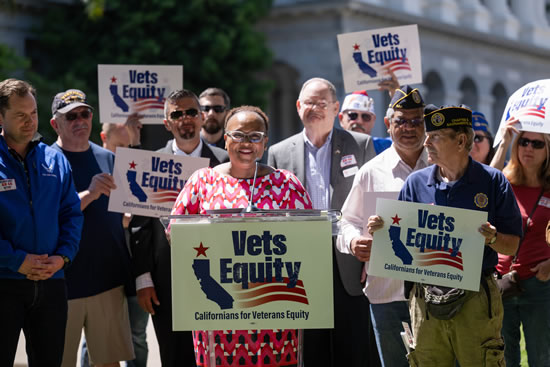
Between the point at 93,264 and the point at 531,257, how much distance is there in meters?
3.19

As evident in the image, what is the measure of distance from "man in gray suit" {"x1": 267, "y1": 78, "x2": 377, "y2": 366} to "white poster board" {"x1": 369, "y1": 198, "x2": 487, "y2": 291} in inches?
49.1

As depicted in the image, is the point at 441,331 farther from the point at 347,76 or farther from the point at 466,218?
the point at 347,76

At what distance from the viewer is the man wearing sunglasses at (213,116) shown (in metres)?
7.77

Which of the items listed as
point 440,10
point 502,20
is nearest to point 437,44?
point 440,10

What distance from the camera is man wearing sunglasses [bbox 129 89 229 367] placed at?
596cm

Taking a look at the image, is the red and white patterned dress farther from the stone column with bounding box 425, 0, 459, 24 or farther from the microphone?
the stone column with bounding box 425, 0, 459, 24

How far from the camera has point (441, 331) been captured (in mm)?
4746

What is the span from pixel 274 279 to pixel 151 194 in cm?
220

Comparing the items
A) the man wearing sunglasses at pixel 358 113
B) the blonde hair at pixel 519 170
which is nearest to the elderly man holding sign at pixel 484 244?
the blonde hair at pixel 519 170

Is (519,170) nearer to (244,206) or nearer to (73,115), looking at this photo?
(244,206)

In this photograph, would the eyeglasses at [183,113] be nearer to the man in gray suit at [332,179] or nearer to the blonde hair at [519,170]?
the man in gray suit at [332,179]

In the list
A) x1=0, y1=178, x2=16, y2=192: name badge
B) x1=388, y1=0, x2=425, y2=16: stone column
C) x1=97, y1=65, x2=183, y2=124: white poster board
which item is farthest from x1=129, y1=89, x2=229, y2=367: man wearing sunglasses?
x1=388, y1=0, x2=425, y2=16: stone column

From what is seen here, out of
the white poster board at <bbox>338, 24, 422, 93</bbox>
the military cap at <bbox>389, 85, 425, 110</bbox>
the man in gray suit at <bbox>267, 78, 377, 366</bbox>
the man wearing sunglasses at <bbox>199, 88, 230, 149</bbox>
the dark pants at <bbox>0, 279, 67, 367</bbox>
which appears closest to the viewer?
the dark pants at <bbox>0, 279, 67, 367</bbox>

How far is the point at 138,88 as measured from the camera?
292 inches
